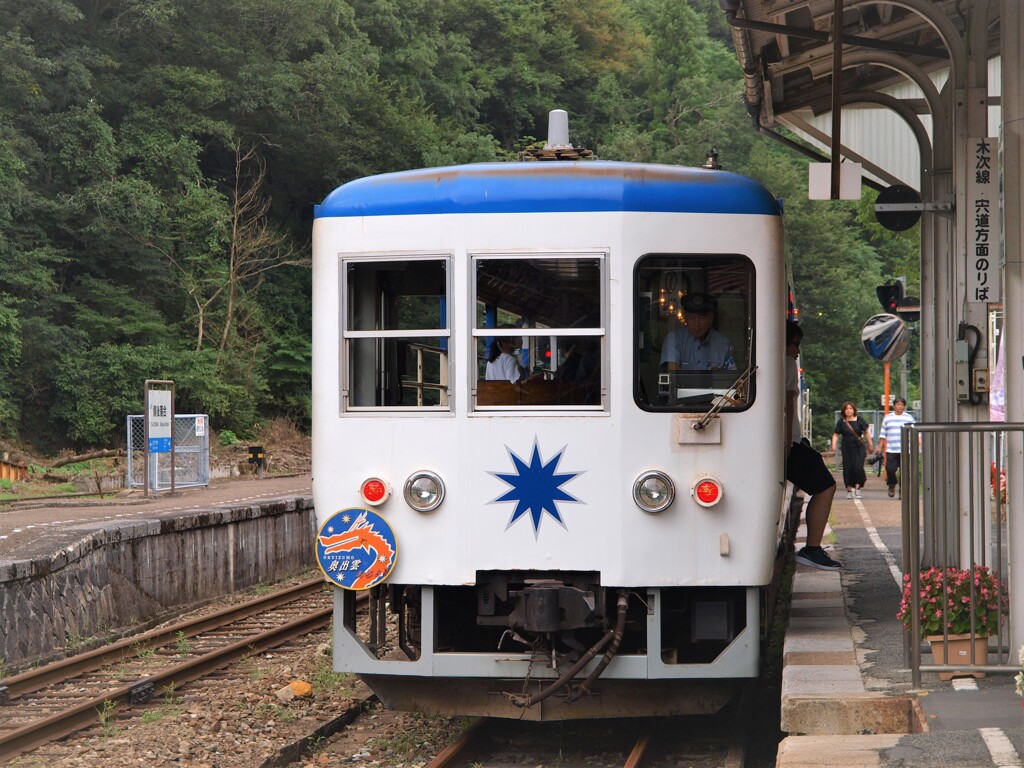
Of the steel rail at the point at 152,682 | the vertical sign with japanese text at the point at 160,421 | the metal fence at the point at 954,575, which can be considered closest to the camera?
the metal fence at the point at 954,575

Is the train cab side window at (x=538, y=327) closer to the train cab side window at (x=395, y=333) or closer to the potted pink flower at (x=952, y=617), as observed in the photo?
the train cab side window at (x=395, y=333)

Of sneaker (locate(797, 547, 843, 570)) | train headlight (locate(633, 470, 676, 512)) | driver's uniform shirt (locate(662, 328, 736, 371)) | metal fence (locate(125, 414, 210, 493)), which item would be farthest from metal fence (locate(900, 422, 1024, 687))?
metal fence (locate(125, 414, 210, 493))

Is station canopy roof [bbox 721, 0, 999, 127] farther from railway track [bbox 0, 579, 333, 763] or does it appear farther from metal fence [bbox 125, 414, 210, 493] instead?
metal fence [bbox 125, 414, 210, 493]

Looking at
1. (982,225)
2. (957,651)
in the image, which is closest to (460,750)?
(957,651)

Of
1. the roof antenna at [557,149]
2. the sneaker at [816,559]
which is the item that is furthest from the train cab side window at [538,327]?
the sneaker at [816,559]

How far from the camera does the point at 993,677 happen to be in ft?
21.7

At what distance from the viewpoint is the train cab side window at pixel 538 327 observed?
23.3 ft

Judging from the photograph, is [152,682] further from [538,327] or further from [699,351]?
[699,351]

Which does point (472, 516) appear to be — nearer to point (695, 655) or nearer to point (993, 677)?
point (695, 655)

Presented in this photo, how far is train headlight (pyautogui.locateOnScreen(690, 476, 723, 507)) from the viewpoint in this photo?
7004mm

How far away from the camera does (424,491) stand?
713 centimetres

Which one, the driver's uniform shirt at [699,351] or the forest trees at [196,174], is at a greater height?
the forest trees at [196,174]

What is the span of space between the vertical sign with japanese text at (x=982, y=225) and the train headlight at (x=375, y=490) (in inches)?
151

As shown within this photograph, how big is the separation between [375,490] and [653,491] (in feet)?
4.80
